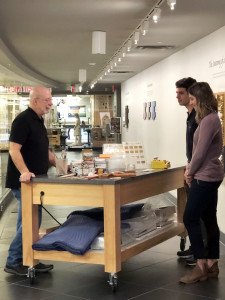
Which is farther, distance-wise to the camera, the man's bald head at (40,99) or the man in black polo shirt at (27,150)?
the man's bald head at (40,99)

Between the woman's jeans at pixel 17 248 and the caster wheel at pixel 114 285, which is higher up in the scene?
the woman's jeans at pixel 17 248

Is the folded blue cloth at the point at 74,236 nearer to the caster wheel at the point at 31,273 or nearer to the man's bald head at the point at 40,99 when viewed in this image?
the caster wheel at the point at 31,273

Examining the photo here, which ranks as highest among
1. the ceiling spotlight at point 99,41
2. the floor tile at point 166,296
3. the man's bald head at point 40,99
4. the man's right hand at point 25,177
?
the ceiling spotlight at point 99,41

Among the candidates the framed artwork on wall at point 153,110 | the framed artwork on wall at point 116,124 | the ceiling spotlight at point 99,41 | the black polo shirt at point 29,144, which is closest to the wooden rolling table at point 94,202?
the black polo shirt at point 29,144

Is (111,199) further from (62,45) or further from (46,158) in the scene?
(62,45)

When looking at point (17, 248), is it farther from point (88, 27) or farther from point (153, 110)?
point (153, 110)

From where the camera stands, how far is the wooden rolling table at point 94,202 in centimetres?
441

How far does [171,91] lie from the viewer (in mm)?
10164

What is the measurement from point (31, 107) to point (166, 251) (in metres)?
2.23

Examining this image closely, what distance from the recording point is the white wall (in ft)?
23.6

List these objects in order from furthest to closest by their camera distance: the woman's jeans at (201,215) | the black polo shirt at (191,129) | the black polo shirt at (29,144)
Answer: the black polo shirt at (191,129)
the black polo shirt at (29,144)
the woman's jeans at (201,215)

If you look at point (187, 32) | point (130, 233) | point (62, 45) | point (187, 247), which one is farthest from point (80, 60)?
point (130, 233)

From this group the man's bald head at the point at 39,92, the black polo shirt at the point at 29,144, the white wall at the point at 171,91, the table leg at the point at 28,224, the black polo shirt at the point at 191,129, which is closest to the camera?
the table leg at the point at 28,224

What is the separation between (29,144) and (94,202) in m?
0.91
